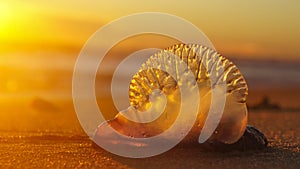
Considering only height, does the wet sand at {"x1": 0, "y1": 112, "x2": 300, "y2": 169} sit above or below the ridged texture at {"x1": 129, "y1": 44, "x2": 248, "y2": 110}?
below

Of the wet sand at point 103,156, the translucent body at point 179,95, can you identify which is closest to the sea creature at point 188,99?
the translucent body at point 179,95

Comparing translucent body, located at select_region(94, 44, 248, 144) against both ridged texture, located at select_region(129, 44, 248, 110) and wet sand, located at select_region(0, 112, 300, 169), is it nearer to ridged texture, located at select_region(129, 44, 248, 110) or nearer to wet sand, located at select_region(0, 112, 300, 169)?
ridged texture, located at select_region(129, 44, 248, 110)

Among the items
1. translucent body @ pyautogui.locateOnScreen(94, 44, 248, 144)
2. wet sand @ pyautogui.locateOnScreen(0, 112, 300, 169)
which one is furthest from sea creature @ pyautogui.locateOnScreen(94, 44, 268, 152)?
wet sand @ pyautogui.locateOnScreen(0, 112, 300, 169)

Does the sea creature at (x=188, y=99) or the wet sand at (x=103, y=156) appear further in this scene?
the sea creature at (x=188, y=99)

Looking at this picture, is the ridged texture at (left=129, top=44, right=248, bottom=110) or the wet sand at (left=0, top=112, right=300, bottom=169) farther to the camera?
the ridged texture at (left=129, top=44, right=248, bottom=110)

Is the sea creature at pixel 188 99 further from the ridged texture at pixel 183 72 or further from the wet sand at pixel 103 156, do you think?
the wet sand at pixel 103 156

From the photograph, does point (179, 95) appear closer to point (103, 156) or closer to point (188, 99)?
point (188, 99)

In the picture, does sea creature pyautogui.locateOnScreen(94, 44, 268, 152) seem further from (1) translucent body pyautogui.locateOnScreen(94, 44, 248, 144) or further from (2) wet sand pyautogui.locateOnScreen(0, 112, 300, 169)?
(2) wet sand pyautogui.locateOnScreen(0, 112, 300, 169)

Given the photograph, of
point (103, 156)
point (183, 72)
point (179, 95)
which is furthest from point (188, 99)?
point (103, 156)
